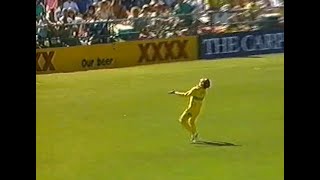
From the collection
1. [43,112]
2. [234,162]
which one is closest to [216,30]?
[234,162]

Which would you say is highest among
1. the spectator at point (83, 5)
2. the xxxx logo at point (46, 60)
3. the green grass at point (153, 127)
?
the spectator at point (83, 5)

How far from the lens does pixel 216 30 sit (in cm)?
350

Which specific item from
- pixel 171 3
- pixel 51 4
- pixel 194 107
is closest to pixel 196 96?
pixel 194 107

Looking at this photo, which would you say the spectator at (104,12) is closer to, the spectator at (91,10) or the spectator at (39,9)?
the spectator at (91,10)

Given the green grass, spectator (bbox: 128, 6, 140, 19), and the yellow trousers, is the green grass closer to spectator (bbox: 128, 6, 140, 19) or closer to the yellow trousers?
the yellow trousers

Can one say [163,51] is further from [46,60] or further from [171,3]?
[46,60]

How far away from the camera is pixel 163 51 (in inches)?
145

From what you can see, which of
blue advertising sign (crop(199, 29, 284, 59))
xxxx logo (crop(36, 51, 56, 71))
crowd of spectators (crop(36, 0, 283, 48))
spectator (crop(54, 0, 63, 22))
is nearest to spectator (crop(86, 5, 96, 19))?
crowd of spectators (crop(36, 0, 283, 48))

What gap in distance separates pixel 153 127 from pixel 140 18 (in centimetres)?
43

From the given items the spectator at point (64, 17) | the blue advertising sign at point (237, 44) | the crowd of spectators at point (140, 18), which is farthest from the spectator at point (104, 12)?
the blue advertising sign at point (237, 44)

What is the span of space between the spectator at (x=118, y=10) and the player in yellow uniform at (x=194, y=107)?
0.39 meters

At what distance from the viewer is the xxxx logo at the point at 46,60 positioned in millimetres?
3232

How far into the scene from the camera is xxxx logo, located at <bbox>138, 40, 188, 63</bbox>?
11.6 ft
